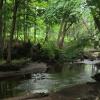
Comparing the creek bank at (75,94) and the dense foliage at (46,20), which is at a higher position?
the dense foliage at (46,20)

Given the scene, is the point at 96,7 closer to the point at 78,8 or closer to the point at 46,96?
the point at 78,8

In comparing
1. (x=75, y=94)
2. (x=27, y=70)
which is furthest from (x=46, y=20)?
(x=75, y=94)

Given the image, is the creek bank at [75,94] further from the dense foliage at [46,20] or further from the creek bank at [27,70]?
the creek bank at [27,70]

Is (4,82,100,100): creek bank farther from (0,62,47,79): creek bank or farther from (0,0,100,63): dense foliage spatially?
(0,62,47,79): creek bank

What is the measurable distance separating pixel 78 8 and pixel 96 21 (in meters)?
3.18

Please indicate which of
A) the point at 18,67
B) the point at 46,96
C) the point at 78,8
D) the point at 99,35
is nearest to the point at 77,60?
the point at 18,67

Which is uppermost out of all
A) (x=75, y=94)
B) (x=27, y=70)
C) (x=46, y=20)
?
(x=46, y=20)

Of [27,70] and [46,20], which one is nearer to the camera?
[27,70]

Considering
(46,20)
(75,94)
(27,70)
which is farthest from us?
(46,20)

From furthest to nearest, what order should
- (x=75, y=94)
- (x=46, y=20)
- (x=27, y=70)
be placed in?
1. (x=46, y=20)
2. (x=27, y=70)
3. (x=75, y=94)

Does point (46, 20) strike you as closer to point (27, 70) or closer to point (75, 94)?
point (27, 70)

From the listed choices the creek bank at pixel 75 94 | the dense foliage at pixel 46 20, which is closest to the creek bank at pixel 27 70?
the dense foliage at pixel 46 20

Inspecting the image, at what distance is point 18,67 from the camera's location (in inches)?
1124

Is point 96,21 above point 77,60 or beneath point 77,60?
above
